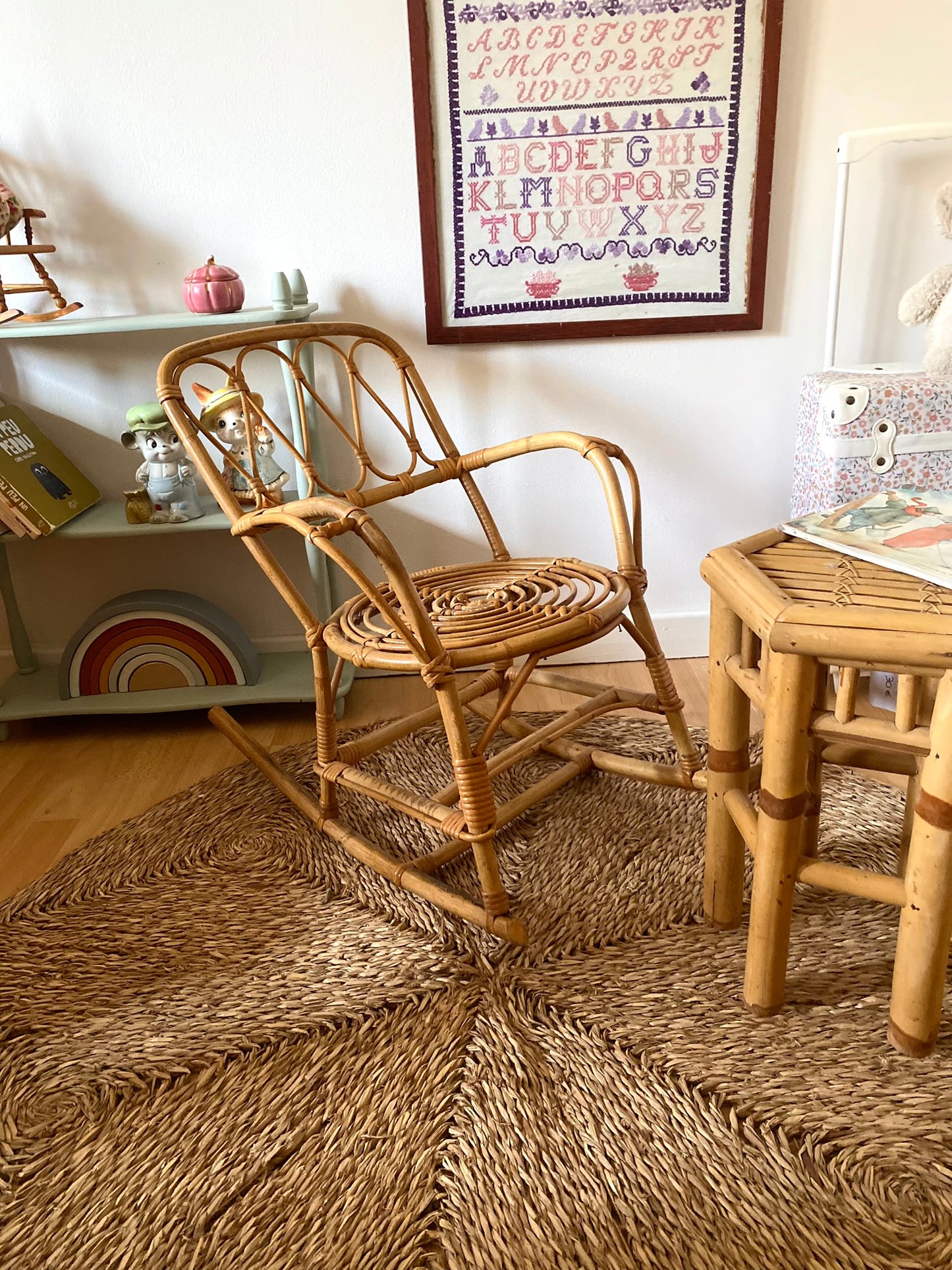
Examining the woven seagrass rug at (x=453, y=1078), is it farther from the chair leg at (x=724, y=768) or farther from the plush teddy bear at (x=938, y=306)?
→ the plush teddy bear at (x=938, y=306)

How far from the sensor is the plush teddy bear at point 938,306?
65.4 inches

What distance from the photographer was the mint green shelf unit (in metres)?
1.60

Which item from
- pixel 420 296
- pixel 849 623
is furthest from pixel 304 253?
pixel 849 623

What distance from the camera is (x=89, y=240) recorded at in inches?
69.6

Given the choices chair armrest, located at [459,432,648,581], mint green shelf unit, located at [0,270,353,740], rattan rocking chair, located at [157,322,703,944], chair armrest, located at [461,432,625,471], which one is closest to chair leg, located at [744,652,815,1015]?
rattan rocking chair, located at [157,322,703,944]

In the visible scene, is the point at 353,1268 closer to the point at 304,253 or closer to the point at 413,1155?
the point at 413,1155

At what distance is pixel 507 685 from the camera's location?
1635 millimetres

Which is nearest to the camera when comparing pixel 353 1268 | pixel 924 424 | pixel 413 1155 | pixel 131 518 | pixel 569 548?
pixel 353 1268

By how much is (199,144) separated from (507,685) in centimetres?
112

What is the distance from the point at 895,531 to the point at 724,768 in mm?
340

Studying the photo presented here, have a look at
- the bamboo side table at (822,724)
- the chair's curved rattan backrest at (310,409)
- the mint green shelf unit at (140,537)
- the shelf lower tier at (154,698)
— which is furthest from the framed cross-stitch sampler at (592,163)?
the bamboo side table at (822,724)

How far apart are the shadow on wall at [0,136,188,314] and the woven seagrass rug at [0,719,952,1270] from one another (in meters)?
1.06

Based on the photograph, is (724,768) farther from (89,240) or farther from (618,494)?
(89,240)

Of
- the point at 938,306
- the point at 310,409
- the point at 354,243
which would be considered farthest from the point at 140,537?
the point at 938,306
